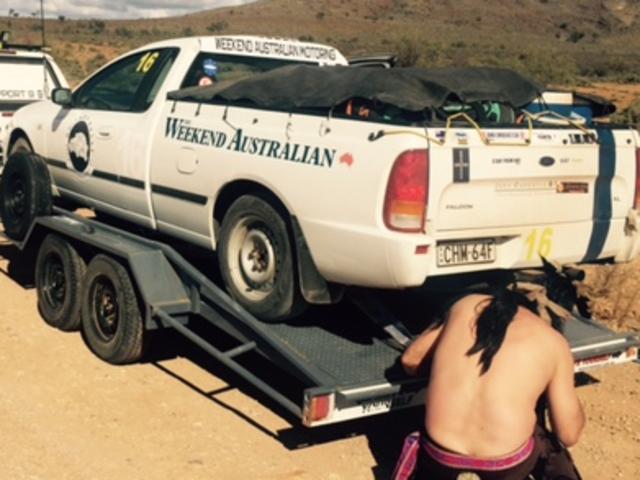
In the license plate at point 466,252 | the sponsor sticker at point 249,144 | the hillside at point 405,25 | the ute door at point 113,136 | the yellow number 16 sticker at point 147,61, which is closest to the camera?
the license plate at point 466,252

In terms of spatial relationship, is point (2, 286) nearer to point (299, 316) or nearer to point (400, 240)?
point (299, 316)

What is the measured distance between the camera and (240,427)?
16.3 ft

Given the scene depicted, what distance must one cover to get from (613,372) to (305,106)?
9.99 feet

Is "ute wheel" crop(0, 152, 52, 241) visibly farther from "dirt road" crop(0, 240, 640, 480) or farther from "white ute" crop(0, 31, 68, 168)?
"white ute" crop(0, 31, 68, 168)

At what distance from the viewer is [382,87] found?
181 inches

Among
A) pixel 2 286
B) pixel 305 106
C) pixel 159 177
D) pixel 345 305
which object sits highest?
pixel 305 106

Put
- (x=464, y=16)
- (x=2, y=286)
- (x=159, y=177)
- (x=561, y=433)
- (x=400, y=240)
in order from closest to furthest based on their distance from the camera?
(x=561, y=433)
(x=400, y=240)
(x=159, y=177)
(x=2, y=286)
(x=464, y=16)

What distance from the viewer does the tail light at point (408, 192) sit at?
13.8 ft

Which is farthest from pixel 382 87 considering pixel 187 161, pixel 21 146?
pixel 21 146

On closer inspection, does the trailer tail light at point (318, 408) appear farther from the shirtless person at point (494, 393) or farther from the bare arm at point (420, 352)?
the shirtless person at point (494, 393)

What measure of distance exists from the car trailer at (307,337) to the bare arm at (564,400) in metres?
0.86

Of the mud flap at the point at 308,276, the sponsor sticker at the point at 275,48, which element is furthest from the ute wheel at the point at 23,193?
the mud flap at the point at 308,276

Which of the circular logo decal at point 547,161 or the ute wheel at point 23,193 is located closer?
the circular logo decal at point 547,161

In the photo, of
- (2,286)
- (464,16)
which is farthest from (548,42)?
(2,286)
